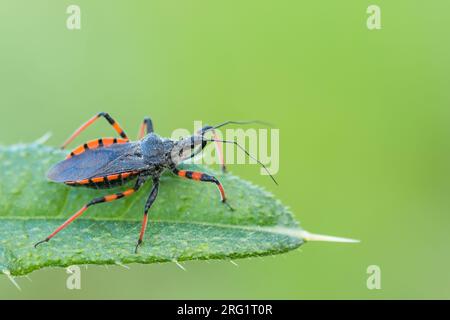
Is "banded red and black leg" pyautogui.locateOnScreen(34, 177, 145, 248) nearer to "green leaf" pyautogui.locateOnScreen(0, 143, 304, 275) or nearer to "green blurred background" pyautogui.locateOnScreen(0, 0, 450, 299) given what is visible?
"green leaf" pyautogui.locateOnScreen(0, 143, 304, 275)

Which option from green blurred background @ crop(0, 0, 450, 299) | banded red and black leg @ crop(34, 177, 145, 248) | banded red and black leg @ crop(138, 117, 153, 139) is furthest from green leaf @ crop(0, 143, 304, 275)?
green blurred background @ crop(0, 0, 450, 299)

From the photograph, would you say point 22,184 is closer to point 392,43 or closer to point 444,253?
point 444,253

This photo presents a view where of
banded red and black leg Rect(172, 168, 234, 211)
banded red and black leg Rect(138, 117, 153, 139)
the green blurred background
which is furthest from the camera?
the green blurred background

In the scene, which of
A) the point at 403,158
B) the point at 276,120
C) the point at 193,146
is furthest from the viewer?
the point at 276,120

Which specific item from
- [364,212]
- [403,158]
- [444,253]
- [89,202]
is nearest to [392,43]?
[403,158]

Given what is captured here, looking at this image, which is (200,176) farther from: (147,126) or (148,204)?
(147,126)

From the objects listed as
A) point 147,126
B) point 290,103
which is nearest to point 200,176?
point 147,126

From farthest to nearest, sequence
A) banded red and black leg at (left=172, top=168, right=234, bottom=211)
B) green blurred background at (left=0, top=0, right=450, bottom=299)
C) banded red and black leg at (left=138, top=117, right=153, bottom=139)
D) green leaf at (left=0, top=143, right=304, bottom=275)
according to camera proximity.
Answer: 1. green blurred background at (left=0, top=0, right=450, bottom=299)
2. banded red and black leg at (left=138, top=117, right=153, bottom=139)
3. banded red and black leg at (left=172, top=168, right=234, bottom=211)
4. green leaf at (left=0, top=143, right=304, bottom=275)
